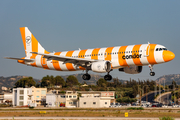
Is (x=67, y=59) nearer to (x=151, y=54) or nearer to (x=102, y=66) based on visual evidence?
(x=102, y=66)

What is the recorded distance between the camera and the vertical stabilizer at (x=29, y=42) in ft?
200

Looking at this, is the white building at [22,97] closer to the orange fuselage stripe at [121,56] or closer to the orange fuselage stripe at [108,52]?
the orange fuselage stripe at [108,52]

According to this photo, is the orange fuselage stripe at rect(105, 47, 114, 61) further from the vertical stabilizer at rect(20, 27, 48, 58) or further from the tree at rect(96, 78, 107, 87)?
the tree at rect(96, 78, 107, 87)

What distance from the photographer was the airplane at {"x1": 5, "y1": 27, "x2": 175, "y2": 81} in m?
45.2

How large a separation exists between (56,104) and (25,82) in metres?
74.7

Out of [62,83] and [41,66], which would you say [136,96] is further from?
[41,66]

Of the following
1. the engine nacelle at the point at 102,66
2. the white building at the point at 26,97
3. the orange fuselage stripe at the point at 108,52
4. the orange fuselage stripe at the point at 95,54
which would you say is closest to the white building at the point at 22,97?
the white building at the point at 26,97

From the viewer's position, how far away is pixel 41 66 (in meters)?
57.9

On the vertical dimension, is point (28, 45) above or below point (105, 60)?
above

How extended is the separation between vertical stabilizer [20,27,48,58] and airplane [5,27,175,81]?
192cm

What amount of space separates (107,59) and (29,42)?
2033 centimetres

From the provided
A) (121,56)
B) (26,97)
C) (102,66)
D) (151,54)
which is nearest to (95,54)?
(102,66)

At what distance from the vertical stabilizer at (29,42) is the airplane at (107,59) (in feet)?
6.31

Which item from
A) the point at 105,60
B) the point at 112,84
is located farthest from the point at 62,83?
the point at 105,60
